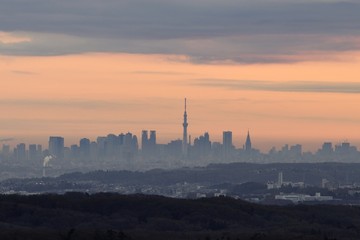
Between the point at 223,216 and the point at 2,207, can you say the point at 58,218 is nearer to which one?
the point at 2,207

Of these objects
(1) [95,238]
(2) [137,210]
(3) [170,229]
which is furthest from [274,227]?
(1) [95,238]

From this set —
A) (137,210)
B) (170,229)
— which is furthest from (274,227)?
(137,210)

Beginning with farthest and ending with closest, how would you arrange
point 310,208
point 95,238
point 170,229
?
point 310,208 < point 170,229 < point 95,238

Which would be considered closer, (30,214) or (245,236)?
(245,236)

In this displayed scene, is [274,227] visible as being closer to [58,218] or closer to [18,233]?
[58,218]

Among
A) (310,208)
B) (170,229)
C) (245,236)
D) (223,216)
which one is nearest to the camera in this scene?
(245,236)

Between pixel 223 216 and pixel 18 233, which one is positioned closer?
pixel 18 233
